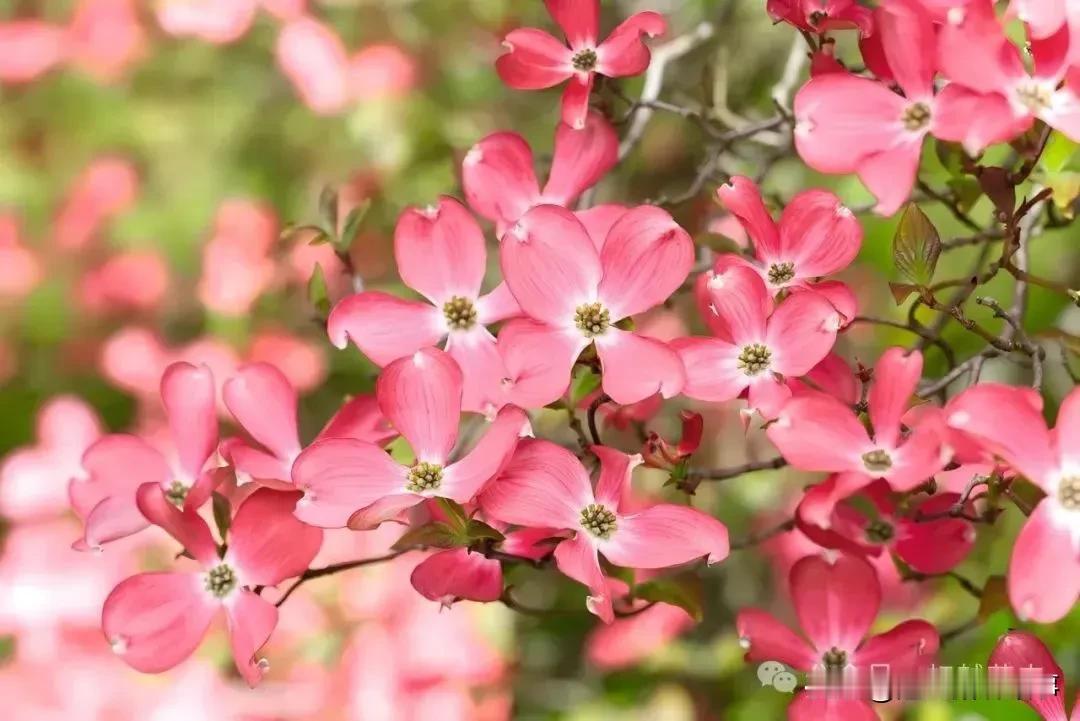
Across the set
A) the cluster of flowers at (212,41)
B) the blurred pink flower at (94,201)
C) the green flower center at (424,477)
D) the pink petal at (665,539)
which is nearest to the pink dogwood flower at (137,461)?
the green flower center at (424,477)

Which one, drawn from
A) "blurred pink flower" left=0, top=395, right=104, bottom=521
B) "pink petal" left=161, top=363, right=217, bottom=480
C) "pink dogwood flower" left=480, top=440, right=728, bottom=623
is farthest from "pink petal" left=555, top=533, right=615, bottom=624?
"blurred pink flower" left=0, top=395, right=104, bottom=521

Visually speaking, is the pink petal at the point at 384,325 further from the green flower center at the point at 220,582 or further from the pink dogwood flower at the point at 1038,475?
the pink dogwood flower at the point at 1038,475

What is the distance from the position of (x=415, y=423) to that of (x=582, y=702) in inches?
27.3

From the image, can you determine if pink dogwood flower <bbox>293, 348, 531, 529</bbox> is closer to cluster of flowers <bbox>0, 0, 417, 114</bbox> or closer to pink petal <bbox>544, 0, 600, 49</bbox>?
pink petal <bbox>544, 0, 600, 49</bbox>

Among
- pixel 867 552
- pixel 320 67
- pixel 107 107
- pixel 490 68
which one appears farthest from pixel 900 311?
pixel 107 107

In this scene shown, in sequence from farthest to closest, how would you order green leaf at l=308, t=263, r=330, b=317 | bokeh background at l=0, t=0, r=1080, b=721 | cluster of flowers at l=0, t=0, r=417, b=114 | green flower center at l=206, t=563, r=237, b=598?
cluster of flowers at l=0, t=0, r=417, b=114, bokeh background at l=0, t=0, r=1080, b=721, green leaf at l=308, t=263, r=330, b=317, green flower center at l=206, t=563, r=237, b=598

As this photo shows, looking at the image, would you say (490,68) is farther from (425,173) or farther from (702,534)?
(702,534)

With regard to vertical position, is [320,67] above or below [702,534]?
A: above

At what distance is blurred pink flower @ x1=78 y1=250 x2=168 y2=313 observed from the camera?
1.39 meters

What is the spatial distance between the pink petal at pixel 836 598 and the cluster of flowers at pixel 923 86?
0.63 feet

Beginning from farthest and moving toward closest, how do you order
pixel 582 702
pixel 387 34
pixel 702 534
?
pixel 387 34, pixel 582 702, pixel 702 534

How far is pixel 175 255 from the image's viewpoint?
1.45 meters

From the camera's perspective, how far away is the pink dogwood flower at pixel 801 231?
19.9 inches

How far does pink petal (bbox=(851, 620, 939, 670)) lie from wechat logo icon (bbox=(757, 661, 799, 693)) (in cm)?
4
